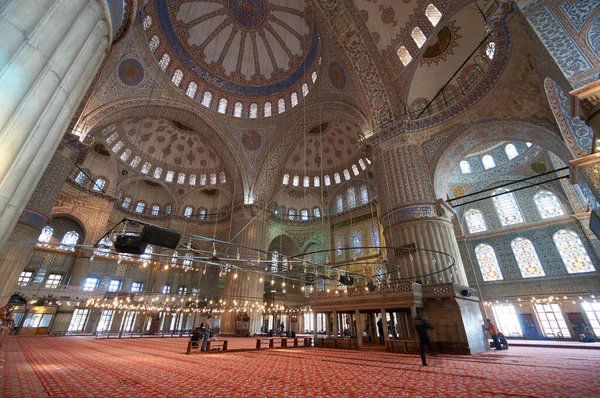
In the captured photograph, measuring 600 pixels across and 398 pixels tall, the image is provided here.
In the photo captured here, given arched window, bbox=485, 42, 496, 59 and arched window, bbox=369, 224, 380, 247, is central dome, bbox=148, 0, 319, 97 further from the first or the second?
arched window, bbox=369, 224, 380, 247

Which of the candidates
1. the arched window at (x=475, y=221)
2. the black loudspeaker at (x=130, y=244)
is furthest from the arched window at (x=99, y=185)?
the arched window at (x=475, y=221)

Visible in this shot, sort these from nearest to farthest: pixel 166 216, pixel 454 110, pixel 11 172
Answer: pixel 11 172
pixel 454 110
pixel 166 216

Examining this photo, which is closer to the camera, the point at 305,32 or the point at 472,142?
the point at 472,142

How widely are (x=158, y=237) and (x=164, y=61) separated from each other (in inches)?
579

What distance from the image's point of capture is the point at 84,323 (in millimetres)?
17312

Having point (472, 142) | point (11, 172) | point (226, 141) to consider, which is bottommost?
point (11, 172)

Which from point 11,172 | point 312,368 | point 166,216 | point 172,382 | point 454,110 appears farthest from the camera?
point 166,216

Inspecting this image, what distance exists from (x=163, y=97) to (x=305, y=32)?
31.5 ft

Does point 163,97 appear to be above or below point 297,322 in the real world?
above

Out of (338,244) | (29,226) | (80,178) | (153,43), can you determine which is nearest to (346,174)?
(338,244)

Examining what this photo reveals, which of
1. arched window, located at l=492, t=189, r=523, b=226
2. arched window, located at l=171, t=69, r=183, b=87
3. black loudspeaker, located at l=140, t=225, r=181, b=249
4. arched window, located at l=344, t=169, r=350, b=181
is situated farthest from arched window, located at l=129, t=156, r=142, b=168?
arched window, located at l=492, t=189, r=523, b=226

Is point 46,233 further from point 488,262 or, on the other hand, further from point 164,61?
point 488,262

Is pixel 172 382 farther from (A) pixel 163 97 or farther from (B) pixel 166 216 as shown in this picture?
(B) pixel 166 216

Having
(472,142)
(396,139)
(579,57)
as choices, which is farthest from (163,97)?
(579,57)
